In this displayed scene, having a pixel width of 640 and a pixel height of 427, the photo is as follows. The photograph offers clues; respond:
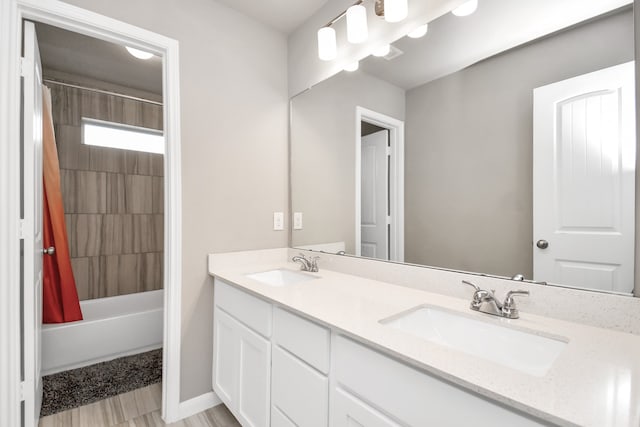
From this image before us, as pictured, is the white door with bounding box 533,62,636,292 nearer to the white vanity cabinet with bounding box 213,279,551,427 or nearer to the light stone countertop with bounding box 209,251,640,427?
the light stone countertop with bounding box 209,251,640,427

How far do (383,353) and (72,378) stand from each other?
237 centimetres

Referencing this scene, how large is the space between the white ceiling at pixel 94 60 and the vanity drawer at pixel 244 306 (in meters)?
2.01

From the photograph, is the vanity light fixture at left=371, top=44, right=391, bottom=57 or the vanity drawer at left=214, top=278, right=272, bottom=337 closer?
the vanity drawer at left=214, top=278, right=272, bottom=337

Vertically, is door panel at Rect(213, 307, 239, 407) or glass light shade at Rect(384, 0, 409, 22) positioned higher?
glass light shade at Rect(384, 0, 409, 22)

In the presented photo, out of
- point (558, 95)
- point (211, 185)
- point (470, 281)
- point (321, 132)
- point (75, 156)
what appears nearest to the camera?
point (558, 95)

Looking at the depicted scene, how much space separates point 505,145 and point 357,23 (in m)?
0.98

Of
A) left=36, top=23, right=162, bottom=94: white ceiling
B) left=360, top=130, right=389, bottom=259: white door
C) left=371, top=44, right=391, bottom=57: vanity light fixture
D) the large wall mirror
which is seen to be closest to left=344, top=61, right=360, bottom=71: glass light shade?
the large wall mirror

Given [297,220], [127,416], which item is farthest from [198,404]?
[297,220]

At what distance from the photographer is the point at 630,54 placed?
88 centimetres

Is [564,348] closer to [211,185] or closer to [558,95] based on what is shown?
[558,95]

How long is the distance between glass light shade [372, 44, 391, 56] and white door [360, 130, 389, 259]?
0.39 m

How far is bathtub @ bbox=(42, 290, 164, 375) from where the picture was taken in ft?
6.82

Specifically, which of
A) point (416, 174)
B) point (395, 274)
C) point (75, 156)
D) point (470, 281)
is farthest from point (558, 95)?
point (75, 156)
